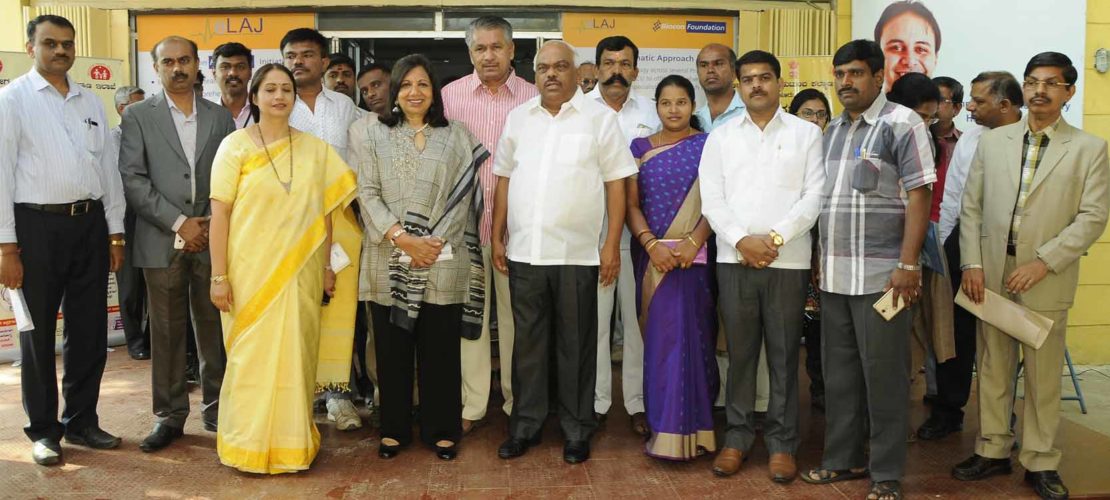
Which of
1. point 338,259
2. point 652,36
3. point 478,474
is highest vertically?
point 652,36

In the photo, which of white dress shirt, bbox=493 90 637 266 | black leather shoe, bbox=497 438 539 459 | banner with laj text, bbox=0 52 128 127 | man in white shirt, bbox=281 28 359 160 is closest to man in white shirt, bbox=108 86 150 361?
banner with laj text, bbox=0 52 128 127

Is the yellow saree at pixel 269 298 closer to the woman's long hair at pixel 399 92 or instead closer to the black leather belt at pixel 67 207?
the woman's long hair at pixel 399 92

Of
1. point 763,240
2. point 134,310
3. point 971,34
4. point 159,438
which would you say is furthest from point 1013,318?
point 134,310

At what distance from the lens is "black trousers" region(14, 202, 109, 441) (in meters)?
3.61

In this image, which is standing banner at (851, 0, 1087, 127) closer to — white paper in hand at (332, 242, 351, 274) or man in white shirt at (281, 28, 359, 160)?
man in white shirt at (281, 28, 359, 160)

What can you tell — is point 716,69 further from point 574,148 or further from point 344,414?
point 344,414

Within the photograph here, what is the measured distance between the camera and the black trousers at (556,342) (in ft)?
11.9

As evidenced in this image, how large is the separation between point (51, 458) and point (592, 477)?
7.28ft

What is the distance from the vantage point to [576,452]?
12.0ft

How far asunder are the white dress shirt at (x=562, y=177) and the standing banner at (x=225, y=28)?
4717mm

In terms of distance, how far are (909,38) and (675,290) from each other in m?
4.10

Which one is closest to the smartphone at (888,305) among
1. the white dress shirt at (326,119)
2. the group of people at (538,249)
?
the group of people at (538,249)

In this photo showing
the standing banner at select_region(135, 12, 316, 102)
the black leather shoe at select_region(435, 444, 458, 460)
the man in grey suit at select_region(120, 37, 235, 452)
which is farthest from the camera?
the standing banner at select_region(135, 12, 316, 102)

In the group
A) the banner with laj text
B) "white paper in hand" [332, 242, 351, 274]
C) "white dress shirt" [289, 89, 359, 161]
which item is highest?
the banner with laj text
